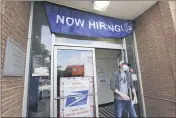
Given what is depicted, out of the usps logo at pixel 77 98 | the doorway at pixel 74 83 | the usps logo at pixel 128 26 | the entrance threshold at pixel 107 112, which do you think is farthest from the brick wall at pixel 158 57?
the usps logo at pixel 77 98

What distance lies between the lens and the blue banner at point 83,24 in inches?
108

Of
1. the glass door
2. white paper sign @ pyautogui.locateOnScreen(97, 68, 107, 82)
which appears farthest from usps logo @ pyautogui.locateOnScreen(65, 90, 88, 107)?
white paper sign @ pyautogui.locateOnScreen(97, 68, 107, 82)

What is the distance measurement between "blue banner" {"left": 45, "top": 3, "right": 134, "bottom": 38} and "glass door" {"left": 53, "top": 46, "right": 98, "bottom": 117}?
0.46m

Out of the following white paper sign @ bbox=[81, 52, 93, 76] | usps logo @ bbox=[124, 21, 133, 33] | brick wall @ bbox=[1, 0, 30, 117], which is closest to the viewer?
brick wall @ bbox=[1, 0, 30, 117]

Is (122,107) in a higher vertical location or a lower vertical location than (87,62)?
lower

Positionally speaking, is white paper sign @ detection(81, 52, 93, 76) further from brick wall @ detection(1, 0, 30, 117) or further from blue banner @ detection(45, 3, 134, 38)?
brick wall @ detection(1, 0, 30, 117)

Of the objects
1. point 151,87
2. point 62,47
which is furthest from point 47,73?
point 151,87

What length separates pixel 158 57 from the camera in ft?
9.91

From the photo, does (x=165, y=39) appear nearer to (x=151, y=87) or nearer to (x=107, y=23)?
(x=151, y=87)

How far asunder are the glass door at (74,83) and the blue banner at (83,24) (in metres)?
0.46

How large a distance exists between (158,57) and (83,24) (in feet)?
6.80

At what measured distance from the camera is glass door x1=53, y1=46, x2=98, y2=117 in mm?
2533

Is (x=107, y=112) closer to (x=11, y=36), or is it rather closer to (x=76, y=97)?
(x=76, y=97)

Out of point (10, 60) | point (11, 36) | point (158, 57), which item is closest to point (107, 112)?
point (158, 57)
